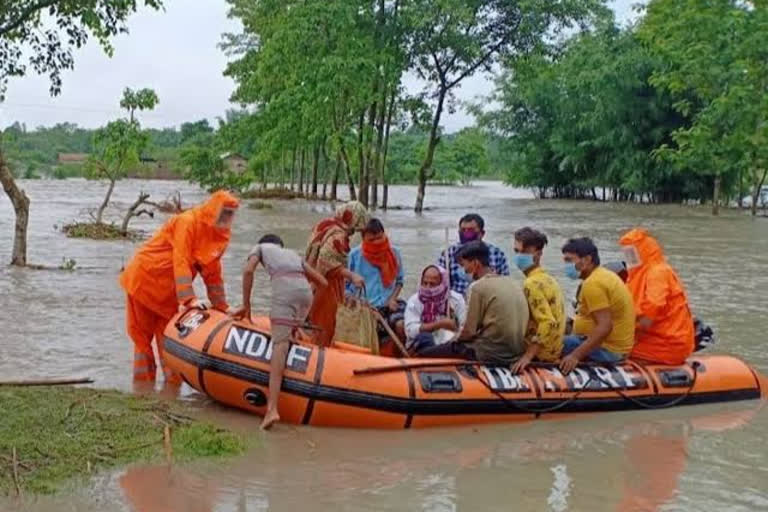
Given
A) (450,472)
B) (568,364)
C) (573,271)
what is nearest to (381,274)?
(573,271)

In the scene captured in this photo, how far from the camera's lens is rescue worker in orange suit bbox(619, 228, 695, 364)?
6758 millimetres

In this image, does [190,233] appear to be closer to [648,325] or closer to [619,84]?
[648,325]

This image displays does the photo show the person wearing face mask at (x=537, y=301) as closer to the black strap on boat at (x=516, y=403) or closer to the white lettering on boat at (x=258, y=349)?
the black strap on boat at (x=516, y=403)

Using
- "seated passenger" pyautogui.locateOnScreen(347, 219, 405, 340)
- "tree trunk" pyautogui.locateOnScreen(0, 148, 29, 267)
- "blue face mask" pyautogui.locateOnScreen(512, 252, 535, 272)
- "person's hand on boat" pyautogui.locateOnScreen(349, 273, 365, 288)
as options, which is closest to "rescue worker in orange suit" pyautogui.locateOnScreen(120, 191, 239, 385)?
"person's hand on boat" pyautogui.locateOnScreen(349, 273, 365, 288)

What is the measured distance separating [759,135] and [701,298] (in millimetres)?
15665

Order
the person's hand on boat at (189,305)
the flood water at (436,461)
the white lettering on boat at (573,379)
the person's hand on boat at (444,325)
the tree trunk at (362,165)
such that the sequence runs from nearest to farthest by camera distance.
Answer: the flood water at (436,461)
the white lettering on boat at (573,379)
the person's hand on boat at (189,305)
the person's hand on boat at (444,325)
the tree trunk at (362,165)

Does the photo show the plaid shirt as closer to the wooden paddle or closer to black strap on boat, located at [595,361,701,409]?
the wooden paddle

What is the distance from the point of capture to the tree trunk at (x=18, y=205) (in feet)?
39.0

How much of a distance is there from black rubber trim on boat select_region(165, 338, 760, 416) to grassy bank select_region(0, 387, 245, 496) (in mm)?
367

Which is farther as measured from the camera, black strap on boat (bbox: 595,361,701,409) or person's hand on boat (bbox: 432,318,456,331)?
person's hand on boat (bbox: 432,318,456,331)

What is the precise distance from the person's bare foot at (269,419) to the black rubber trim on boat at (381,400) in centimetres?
17

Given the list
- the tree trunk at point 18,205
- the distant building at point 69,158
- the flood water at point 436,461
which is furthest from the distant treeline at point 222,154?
the flood water at point 436,461

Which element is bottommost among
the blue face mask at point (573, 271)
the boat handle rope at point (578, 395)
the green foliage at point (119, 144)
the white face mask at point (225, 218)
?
the boat handle rope at point (578, 395)

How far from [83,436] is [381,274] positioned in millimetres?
2829
